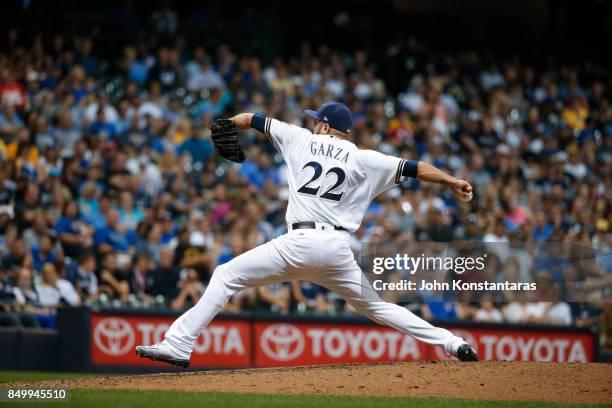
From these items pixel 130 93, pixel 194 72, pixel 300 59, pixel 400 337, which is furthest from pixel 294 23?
pixel 400 337

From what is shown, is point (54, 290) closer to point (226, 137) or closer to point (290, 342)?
point (290, 342)

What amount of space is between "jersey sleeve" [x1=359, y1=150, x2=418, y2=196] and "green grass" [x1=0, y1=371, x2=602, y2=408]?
1644 mm

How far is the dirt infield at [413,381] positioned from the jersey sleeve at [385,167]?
4.90ft

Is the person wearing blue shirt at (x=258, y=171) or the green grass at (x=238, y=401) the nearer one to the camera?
the green grass at (x=238, y=401)

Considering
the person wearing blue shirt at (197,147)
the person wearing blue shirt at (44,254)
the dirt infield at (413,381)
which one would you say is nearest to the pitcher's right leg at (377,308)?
the dirt infield at (413,381)

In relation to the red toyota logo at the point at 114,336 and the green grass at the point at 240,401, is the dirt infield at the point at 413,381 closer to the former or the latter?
the green grass at the point at 240,401

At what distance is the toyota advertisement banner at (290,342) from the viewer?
12172 millimetres

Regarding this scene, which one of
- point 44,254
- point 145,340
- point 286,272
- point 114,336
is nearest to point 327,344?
point 145,340

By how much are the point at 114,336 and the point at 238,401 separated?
5.46 m

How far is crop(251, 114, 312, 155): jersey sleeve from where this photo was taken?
7.95 metres

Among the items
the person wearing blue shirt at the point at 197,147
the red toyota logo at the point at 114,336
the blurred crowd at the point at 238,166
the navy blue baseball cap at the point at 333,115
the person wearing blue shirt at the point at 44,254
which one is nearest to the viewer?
the navy blue baseball cap at the point at 333,115

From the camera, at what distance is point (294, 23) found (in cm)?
→ 2000

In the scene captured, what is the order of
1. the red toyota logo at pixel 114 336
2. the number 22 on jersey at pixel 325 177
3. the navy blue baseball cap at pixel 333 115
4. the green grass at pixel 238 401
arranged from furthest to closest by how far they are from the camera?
the red toyota logo at pixel 114 336 < the navy blue baseball cap at pixel 333 115 < the number 22 on jersey at pixel 325 177 < the green grass at pixel 238 401

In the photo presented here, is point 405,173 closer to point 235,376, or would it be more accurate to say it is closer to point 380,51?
point 235,376
